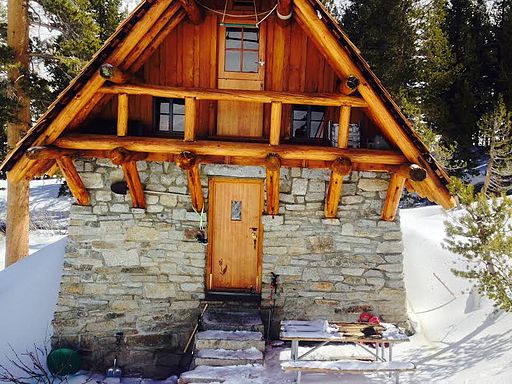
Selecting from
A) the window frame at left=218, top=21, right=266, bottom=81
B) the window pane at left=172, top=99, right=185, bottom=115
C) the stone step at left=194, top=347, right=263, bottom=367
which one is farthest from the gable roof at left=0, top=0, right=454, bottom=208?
the stone step at left=194, top=347, right=263, bottom=367

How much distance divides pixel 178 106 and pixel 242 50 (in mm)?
1485

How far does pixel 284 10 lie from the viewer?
6.58m

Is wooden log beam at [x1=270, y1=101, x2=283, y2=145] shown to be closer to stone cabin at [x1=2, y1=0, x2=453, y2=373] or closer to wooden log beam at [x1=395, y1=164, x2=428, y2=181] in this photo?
stone cabin at [x1=2, y1=0, x2=453, y2=373]

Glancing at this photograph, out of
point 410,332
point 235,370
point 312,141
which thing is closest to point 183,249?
point 235,370

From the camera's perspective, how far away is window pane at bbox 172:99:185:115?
7.68 m

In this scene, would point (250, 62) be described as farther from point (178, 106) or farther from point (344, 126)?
point (344, 126)

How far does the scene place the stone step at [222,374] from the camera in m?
6.22

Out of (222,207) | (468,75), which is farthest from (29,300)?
(468,75)

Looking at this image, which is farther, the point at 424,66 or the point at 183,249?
the point at 424,66

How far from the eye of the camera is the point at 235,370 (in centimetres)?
657

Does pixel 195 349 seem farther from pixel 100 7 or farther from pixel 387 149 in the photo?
pixel 100 7

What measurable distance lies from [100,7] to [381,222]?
41.6ft

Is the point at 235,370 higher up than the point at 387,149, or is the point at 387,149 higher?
the point at 387,149

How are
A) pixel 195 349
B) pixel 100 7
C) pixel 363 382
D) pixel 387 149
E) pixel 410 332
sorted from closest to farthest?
pixel 363 382 → pixel 195 349 → pixel 387 149 → pixel 410 332 → pixel 100 7
